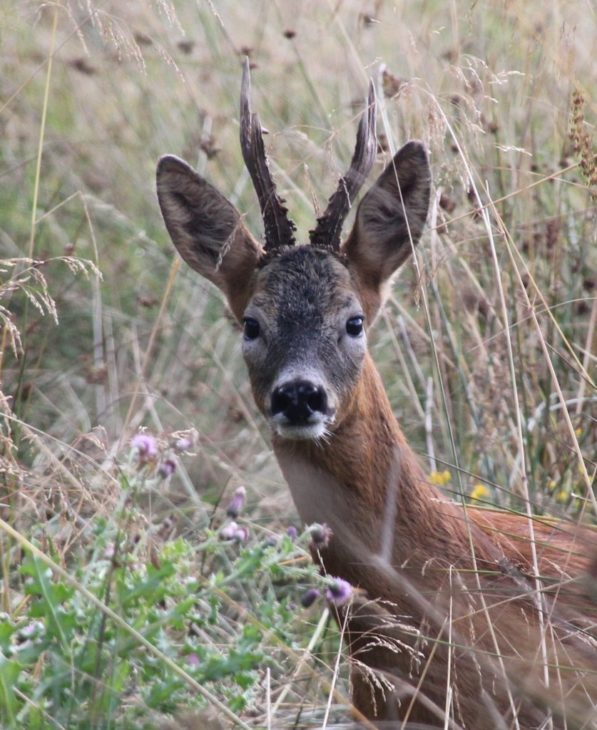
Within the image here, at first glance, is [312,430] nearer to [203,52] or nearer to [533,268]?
[533,268]

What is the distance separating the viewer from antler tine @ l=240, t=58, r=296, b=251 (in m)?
4.27

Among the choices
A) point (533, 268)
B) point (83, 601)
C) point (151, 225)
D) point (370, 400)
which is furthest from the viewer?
point (151, 225)

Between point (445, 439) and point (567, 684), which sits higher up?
point (445, 439)

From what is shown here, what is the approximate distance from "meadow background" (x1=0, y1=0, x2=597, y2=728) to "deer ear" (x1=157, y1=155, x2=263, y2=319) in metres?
0.29

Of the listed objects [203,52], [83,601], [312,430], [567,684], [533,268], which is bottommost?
[567,684]

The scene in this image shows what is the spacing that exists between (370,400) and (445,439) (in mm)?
1357

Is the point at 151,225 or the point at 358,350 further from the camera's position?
the point at 151,225

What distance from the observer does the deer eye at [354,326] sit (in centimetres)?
445

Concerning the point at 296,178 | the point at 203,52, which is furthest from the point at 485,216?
the point at 203,52

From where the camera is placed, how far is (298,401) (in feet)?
13.1

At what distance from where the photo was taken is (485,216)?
3781mm

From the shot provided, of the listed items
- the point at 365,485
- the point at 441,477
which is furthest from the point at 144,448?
the point at 441,477

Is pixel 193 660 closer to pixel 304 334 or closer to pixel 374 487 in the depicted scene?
pixel 374 487

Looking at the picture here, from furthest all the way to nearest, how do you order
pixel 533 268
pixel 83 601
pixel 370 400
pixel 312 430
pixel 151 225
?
pixel 151 225 → pixel 533 268 → pixel 370 400 → pixel 312 430 → pixel 83 601
